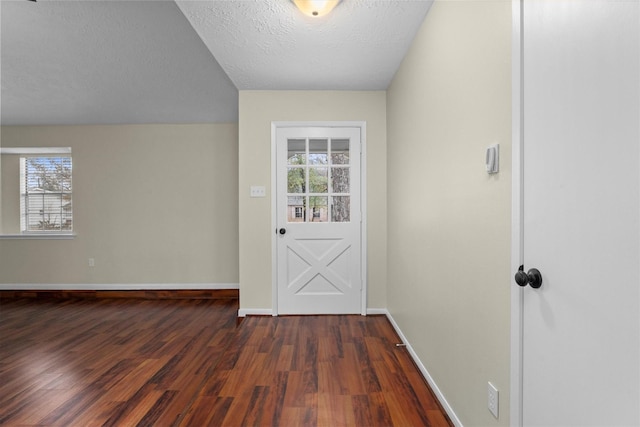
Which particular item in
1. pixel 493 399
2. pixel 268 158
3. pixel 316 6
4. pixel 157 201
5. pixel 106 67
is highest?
pixel 106 67

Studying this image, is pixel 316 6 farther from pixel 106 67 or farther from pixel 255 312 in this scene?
pixel 255 312

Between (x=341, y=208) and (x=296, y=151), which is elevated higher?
(x=296, y=151)

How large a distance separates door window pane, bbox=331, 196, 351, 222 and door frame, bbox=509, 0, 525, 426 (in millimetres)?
2311

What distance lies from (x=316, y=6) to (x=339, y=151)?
65.0 inches

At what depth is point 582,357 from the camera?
851 millimetres

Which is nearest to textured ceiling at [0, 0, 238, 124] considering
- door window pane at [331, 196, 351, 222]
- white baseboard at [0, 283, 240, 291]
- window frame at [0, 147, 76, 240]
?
window frame at [0, 147, 76, 240]

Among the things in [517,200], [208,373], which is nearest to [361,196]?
[208,373]

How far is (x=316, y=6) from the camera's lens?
6.12ft

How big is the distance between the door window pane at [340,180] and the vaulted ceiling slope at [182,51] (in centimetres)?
85

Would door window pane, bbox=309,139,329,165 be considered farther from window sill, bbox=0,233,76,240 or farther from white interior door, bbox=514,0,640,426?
window sill, bbox=0,233,76,240

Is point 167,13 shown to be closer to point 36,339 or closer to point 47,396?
point 47,396

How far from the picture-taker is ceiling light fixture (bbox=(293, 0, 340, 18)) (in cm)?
184

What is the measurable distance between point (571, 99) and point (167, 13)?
2636 mm

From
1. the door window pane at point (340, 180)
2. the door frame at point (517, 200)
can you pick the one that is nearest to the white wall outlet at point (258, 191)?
the door window pane at point (340, 180)
